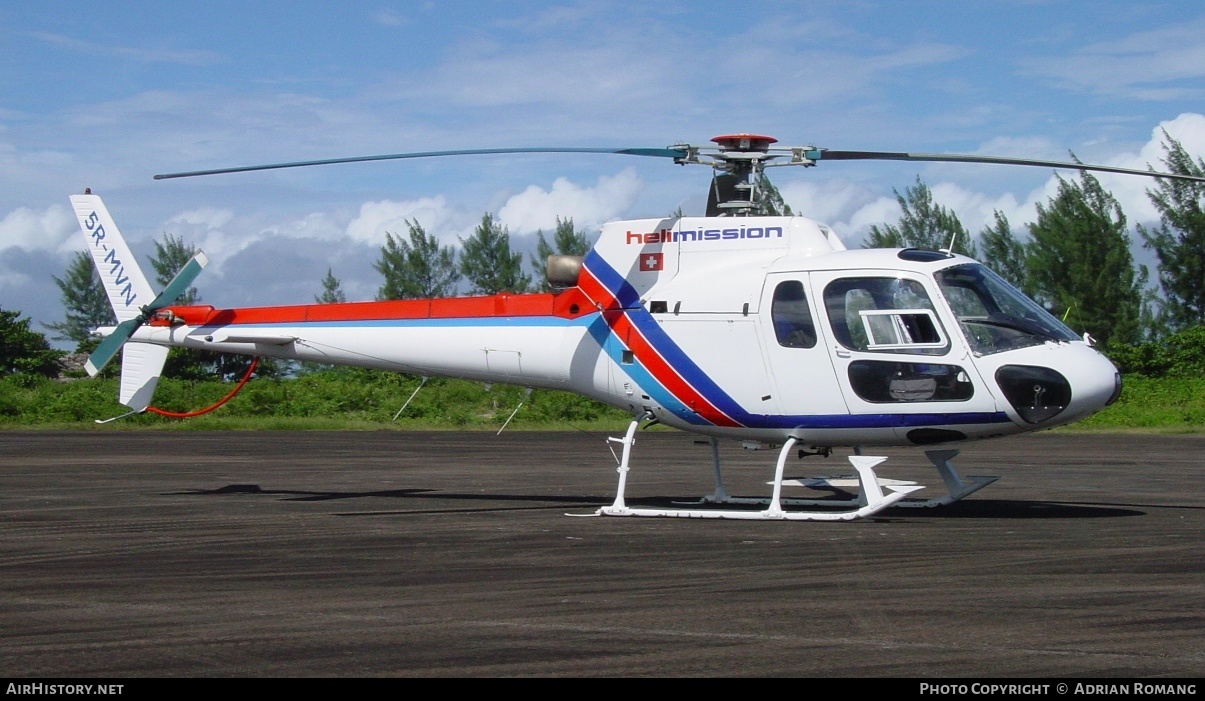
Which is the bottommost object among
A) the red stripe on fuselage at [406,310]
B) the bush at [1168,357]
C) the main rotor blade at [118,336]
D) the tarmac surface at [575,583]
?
the tarmac surface at [575,583]

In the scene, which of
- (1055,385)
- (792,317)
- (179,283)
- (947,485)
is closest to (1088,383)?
(1055,385)

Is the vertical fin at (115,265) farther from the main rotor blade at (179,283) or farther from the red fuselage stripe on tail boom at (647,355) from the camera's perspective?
the red fuselage stripe on tail boom at (647,355)

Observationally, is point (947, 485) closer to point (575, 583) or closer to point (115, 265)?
point (575, 583)

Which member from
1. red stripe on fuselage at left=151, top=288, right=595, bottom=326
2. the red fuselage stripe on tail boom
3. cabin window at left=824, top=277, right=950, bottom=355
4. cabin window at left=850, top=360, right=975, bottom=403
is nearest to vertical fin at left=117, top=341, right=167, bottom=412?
red stripe on fuselage at left=151, top=288, right=595, bottom=326

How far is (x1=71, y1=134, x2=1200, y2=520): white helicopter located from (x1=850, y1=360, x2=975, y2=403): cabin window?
14 millimetres

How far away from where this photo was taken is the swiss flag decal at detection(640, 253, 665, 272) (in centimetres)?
1377

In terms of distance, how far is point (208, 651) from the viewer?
670cm

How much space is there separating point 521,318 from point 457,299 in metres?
0.92

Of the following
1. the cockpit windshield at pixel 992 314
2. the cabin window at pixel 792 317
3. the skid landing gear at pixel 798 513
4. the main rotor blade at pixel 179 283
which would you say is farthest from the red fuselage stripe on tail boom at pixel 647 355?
the main rotor blade at pixel 179 283

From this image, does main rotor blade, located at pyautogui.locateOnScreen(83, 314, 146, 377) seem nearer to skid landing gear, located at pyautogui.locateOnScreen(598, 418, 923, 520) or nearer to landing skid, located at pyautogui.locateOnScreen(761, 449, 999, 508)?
skid landing gear, located at pyautogui.locateOnScreen(598, 418, 923, 520)

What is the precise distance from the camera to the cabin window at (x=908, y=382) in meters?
12.1

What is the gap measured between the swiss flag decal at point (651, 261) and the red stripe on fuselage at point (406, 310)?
80cm

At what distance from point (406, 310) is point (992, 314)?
22.5 ft

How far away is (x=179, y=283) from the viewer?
15.8m
